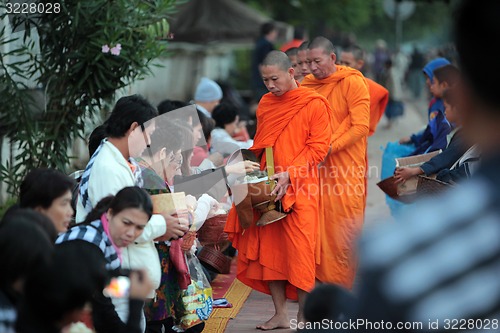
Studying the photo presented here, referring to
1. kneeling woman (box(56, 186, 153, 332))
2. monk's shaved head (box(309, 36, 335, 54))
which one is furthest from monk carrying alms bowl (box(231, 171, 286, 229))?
kneeling woman (box(56, 186, 153, 332))

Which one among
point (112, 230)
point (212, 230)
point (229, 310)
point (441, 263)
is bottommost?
point (229, 310)

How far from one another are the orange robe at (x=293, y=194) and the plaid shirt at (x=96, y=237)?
2.08 metres

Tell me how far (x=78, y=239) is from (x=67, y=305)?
54.3 inches

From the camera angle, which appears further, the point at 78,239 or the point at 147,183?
the point at 147,183

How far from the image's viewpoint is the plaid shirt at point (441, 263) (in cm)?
164

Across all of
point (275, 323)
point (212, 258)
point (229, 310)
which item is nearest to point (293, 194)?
point (212, 258)

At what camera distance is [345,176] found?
6902 millimetres

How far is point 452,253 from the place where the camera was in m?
1.64

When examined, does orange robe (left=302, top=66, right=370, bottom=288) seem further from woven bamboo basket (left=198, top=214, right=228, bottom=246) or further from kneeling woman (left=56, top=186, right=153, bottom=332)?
kneeling woman (left=56, top=186, right=153, bottom=332)

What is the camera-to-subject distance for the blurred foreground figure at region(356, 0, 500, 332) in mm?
1639

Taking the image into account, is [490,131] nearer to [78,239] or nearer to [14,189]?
[78,239]

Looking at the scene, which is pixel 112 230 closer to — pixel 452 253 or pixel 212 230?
pixel 212 230

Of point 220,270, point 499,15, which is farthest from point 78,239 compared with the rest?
point 499,15

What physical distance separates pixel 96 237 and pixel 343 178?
10.1 ft
